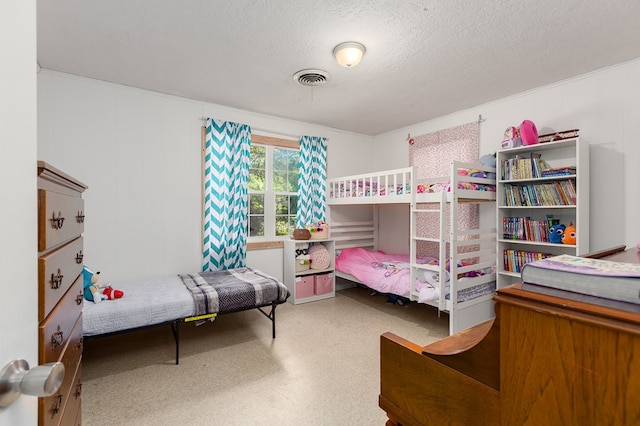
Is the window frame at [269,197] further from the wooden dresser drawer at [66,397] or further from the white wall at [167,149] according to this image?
the wooden dresser drawer at [66,397]

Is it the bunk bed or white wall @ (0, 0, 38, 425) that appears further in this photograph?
the bunk bed

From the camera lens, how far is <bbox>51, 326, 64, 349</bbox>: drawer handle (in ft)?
2.81

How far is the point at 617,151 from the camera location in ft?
9.01

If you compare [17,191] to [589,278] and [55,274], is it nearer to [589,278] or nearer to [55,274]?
[55,274]

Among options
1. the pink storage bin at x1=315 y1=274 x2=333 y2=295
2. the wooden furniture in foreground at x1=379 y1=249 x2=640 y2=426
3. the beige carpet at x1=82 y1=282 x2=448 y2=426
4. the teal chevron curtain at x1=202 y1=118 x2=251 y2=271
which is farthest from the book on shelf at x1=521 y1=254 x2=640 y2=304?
the pink storage bin at x1=315 y1=274 x2=333 y2=295

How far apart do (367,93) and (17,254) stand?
3.36 metres

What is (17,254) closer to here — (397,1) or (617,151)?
(397,1)

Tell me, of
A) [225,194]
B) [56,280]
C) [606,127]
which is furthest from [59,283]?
[606,127]

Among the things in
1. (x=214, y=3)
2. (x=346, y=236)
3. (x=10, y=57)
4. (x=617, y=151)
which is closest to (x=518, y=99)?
(x=617, y=151)

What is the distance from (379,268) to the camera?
3.80 metres

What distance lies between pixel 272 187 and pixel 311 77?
1747mm

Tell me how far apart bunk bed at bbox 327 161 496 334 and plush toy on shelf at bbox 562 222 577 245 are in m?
0.63

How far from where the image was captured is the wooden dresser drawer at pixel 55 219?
75 cm

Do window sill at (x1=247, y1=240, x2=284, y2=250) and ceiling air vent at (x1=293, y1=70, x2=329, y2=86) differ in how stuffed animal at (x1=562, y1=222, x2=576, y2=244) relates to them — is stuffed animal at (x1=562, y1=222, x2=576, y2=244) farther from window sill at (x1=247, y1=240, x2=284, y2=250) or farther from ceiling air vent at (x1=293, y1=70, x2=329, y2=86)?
window sill at (x1=247, y1=240, x2=284, y2=250)
